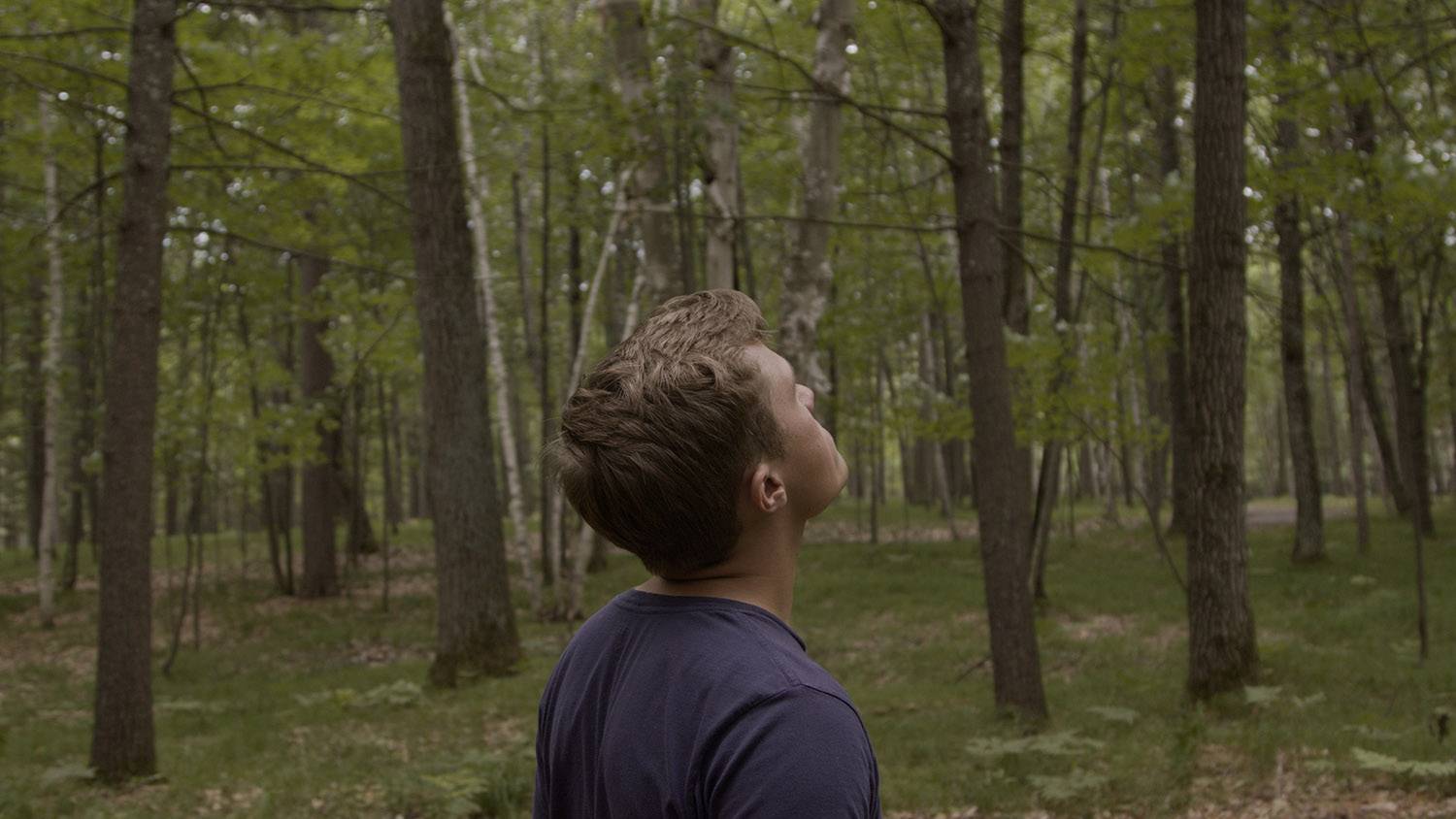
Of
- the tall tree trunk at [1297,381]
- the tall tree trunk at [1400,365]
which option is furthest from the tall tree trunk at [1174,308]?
the tall tree trunk at [1400,365]

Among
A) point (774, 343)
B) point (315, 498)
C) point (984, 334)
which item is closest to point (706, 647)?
point (774, 343)

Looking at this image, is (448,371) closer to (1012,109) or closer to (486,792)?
(486,792)

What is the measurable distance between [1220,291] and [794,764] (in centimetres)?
692

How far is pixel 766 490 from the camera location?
1275 mm

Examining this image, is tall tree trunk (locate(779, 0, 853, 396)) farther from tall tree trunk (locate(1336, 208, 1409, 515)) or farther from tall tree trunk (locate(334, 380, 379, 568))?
tall tree trunk (locate(334, 380, 379, 568))

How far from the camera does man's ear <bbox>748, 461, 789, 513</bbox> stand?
4.11 ft

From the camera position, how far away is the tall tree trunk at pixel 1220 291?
22.9 feet

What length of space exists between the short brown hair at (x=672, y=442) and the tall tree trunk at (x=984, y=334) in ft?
18.3

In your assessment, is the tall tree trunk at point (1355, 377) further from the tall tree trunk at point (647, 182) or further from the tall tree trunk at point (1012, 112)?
the tall tree trunk at point (647, 182)

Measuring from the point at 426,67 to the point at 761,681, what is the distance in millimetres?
9372

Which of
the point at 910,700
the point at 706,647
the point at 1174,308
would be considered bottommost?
the point at 910,700

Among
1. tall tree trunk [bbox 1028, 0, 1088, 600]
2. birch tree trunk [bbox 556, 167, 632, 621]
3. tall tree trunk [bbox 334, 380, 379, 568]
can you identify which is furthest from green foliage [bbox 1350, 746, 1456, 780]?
tall tree trunk [bbox 334, 380, 379, 568]

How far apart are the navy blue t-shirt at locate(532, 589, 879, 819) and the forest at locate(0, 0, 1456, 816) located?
15.5 ft

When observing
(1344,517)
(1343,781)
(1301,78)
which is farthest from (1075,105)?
(1344,517)
